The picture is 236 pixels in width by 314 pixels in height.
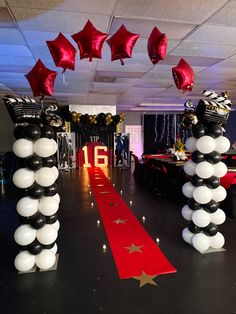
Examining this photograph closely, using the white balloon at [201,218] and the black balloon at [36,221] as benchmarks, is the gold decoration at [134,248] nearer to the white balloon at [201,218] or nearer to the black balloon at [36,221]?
the white balloon at [201,218]

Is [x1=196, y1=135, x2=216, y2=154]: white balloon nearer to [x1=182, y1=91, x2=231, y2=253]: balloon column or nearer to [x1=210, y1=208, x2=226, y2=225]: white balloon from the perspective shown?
[x1=182, y1=91, x2=231, y2=253]: balloon column

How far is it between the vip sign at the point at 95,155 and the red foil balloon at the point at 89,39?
8.50m

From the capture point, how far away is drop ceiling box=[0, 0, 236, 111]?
2.58m

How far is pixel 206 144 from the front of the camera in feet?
9.52

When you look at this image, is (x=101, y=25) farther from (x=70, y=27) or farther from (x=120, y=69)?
(x=120, y=69)

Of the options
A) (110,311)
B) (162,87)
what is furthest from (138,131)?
(110,311)

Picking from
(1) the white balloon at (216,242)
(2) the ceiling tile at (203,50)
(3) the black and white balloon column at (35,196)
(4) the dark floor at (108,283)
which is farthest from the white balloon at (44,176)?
(2) the ceiling tile at (203,50)

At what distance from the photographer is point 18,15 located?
276 centimetres

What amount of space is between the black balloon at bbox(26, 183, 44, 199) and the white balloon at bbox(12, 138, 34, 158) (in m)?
0.33

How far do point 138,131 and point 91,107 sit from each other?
13.4 feet

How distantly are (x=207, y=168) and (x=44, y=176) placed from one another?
72.6 inches

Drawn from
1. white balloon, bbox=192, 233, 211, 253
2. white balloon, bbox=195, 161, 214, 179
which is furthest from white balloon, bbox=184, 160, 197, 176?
white balloon, bbox=192, 233, 211, 253

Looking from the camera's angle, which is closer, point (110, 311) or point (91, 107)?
point (110, 311)

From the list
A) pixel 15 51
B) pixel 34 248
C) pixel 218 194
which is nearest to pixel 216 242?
pixel 218 194
